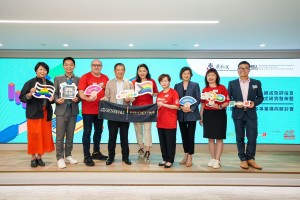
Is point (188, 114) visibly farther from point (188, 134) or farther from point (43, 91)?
point (43, 91)

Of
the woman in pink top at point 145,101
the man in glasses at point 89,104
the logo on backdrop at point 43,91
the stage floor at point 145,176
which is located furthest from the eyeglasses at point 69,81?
the stage floor at point 145,176

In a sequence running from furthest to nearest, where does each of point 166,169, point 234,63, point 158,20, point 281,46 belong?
point 234,63, point 281,46, point 158,20, point 166,169

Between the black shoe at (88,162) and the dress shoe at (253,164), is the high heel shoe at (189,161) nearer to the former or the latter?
the dress shoe at (253,164)

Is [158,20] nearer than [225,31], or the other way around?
[158,20]

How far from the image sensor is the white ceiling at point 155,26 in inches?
133

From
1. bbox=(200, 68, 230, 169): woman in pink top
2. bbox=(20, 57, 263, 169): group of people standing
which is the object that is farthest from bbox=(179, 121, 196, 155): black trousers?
bbox=(200, 68, 230, 169): woman in pink top

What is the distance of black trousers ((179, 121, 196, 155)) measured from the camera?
11.8 ft

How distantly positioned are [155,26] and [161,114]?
1.64 meters

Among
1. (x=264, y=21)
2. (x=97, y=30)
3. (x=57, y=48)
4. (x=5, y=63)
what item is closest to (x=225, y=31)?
(x=264, y=21)

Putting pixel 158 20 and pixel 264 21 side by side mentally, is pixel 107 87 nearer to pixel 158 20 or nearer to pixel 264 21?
pixel 158 20

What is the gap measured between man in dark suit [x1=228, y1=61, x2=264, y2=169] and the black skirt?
28 cm

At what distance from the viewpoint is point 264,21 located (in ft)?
13.0

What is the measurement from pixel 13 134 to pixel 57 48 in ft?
7.73

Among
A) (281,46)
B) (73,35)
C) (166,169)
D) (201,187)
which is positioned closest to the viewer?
(201,187)
